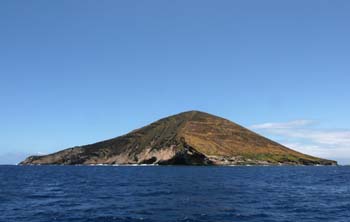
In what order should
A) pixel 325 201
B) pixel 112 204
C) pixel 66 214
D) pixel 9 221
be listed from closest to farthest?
pixel 9 221, pixel 66 214, pixel 112 204, pixel 325 201

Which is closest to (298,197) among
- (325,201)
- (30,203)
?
(325,201)

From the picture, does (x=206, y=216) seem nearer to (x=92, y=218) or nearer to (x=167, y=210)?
(x=167, y=210)

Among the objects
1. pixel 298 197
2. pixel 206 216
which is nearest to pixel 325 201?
pixel 298 197

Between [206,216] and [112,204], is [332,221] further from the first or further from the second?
[112,204]

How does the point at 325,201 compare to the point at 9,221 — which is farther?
the point at 325,201

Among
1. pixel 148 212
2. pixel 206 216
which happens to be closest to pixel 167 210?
pixel 148 212

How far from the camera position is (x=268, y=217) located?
4131 centimetres

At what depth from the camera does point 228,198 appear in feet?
189

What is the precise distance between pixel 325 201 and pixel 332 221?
675 inches

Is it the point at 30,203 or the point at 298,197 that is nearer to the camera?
the point at 30,203

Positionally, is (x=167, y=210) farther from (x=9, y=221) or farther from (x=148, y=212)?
(x=9, y=221)

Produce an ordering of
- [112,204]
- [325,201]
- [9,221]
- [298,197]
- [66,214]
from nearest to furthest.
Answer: [9,221] < [66,214] < [112,204] < [325,201] < [298,197]

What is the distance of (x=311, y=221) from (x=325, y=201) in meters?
18.0

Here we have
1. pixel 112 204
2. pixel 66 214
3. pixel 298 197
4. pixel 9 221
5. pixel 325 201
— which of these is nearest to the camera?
pixel 9 221
